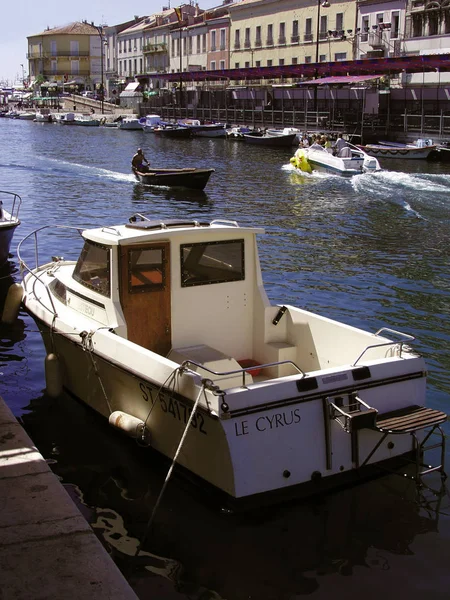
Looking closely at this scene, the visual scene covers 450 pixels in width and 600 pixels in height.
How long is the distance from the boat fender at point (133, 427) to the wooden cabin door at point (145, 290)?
1.15 meters

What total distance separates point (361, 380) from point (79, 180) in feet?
98.4

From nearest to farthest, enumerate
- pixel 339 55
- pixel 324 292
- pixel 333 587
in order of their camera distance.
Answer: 1. pixel 333 587
2. pixel 324 292
3. pixel 339 55

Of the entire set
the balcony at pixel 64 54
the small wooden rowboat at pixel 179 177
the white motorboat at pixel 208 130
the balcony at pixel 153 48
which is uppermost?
the balcony at pixel 64 54

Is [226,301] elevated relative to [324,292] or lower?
elevated

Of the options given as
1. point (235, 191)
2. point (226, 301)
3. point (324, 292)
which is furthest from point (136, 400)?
point (235, 191)

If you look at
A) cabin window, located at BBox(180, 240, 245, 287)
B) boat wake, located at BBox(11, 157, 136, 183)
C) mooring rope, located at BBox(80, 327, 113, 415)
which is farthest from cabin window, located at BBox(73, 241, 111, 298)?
boat wake, located at BBox(11, 157, 136, 183)

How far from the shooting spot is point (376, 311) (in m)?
14.3

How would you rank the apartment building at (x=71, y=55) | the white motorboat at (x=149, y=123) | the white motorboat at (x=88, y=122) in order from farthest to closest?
the apartment building at (x=71, y=55) < the white motorboat at (x=88, y=122) < the white motorboat at (x=149, y=123)

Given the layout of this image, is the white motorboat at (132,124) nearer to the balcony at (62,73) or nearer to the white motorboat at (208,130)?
the white motorboat at (208,130)

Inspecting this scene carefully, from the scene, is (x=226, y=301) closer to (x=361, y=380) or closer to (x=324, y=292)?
(x=361, y=380)

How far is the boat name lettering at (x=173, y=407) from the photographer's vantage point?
23.6 ft

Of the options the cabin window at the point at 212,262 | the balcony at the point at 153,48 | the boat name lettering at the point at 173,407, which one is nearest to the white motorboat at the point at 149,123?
the balcony at the point at 153,48

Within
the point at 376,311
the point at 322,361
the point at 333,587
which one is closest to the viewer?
the point at 333,587

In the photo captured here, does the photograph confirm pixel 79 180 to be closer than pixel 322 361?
No
